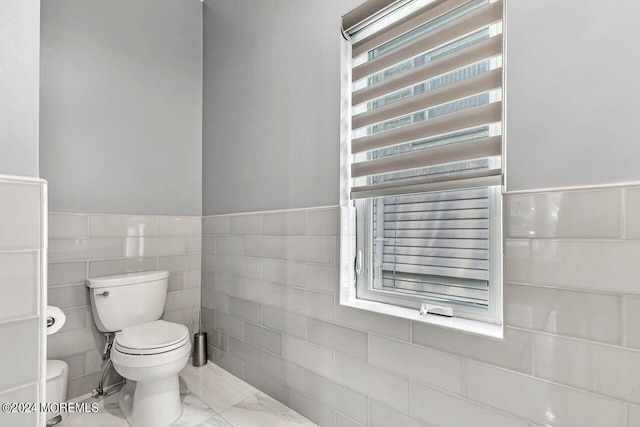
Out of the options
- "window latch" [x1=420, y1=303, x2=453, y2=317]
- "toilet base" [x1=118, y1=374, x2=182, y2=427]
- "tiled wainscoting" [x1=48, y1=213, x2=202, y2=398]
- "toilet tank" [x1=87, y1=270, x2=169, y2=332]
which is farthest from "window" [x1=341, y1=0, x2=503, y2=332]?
"tiled wainscoting" [x1=48, y1=213, x2=202, y2=398]

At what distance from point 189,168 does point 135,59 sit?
2.57 feet

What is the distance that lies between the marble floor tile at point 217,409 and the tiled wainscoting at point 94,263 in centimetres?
27

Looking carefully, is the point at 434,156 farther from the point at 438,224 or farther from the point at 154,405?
the point at 154,405

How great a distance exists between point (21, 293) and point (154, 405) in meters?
1.20

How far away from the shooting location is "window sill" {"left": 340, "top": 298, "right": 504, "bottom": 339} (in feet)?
3.64

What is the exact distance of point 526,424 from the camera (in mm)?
1003

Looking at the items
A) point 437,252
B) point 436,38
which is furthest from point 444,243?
point 436,38

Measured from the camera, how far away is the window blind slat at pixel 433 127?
116 cm

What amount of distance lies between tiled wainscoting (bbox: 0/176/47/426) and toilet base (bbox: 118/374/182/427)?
988 mm

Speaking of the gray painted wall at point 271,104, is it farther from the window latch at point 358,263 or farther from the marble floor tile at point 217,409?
the marble floor tile at point 217,409

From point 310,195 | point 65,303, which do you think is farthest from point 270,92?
point 65,303

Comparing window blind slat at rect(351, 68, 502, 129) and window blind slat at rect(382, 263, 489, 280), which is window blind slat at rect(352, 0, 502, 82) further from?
window blind slat at rect(382, 263, 489, 280)

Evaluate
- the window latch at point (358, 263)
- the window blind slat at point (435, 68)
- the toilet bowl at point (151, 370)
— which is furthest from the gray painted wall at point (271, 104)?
the toilet bowl at point (151, 370)

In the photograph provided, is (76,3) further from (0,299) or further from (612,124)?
(612,124)
